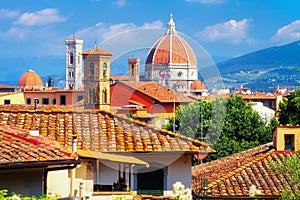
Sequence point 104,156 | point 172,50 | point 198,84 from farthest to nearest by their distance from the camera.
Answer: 1. point 198,84
2. point 172,50
3. point 104,156

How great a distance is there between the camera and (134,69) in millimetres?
15203

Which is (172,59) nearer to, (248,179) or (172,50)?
(172,50)

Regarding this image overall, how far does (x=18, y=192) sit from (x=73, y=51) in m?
176

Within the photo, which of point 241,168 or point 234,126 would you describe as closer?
point 241,168

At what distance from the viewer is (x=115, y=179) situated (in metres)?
11.0

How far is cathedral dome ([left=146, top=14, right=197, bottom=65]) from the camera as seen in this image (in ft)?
48.2

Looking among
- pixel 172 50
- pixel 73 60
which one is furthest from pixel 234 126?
pixel 73 60

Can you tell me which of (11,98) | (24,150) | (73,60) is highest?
(73,60)

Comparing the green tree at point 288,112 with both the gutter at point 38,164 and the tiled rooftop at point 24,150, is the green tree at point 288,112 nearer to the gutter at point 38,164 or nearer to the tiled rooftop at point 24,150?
the tiled rooftop at point 24,150

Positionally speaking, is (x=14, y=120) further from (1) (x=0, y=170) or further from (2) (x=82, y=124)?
(1) (x=0, y=170)

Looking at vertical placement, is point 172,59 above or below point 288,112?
above

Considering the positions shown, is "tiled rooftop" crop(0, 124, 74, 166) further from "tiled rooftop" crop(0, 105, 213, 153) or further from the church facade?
the church facade

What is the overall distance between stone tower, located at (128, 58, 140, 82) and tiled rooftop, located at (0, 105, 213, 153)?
5.50 ft

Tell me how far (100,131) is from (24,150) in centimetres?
464
